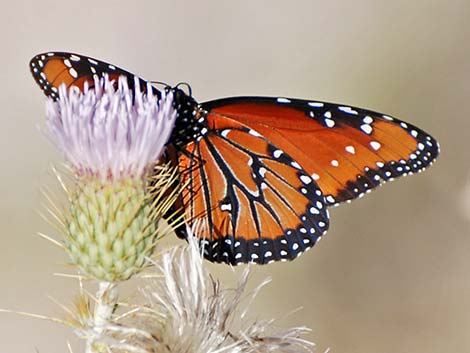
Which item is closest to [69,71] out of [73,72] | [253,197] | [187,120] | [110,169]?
[73,72]

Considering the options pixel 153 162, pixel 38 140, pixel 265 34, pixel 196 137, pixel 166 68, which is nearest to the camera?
pixel 153 162

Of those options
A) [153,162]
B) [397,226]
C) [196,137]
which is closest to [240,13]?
[397,226]

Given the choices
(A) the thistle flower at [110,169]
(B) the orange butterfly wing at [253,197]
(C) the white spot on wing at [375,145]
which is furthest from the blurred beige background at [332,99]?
(A) the thistle flower at [110,169]

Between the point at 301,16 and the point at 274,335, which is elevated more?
the point at 301,16

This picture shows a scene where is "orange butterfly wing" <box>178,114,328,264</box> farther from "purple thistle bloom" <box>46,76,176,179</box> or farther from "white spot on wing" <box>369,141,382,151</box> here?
"purple thistle bloom" <box>46,76,176,179</box>

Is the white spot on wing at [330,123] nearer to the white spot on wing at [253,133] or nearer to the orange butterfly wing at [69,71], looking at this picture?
the white spot on wing at [253,133]

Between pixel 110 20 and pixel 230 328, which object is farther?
pixel 110 20

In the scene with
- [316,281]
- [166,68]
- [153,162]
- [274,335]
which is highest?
[166,68]
